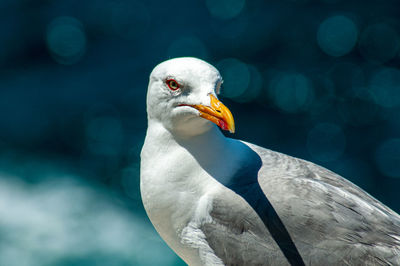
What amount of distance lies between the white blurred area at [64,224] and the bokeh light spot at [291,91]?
9.21ft

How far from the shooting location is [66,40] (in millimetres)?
9727

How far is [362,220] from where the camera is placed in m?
3.45

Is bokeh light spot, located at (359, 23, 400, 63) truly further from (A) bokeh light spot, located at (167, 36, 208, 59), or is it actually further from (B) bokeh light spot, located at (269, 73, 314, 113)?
(A) bokeh light spot, located at (167, 36, 208, 59)

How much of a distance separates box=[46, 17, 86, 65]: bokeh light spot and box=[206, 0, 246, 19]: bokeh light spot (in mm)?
2244

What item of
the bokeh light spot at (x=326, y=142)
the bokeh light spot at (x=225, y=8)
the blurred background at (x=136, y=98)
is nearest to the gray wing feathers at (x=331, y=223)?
the blurred background at (x=136, y=98)

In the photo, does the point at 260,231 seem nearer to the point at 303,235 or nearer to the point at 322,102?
the point at 303,235

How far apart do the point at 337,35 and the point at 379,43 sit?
0.69 metres

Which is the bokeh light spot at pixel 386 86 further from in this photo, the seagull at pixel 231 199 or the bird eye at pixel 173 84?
the bird eye at pixel 173 84

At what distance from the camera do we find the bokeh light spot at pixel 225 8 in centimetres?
966

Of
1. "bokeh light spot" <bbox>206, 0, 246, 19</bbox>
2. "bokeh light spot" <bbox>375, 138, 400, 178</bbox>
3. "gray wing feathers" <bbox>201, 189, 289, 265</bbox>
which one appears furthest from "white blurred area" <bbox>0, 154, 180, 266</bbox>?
"gray wing feathers" <bbox>201, 189, 289, 265</bbox>

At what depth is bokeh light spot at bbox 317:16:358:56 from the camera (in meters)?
9.16

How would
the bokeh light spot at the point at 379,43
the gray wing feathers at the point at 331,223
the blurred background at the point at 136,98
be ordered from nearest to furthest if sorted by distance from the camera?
the gray wing feathers at the point at 331,223, the blurred background at the point at 136,98, the bokeh light spot at the point at 379,43

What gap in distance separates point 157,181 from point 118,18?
21.6ft

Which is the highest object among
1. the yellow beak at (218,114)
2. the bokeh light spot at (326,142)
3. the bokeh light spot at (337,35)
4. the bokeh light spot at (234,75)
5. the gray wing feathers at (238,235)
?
the bokeh light spot at (234,75)
